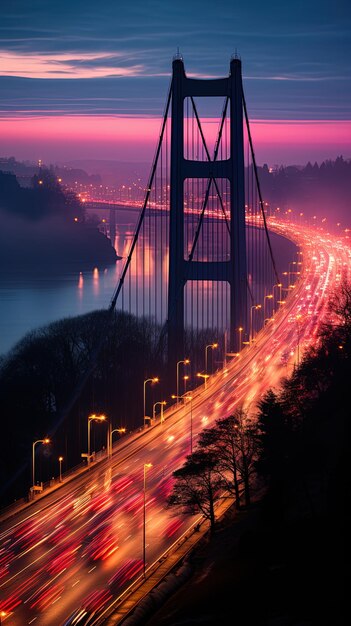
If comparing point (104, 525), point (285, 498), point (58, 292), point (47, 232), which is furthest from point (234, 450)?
point (47, 232)

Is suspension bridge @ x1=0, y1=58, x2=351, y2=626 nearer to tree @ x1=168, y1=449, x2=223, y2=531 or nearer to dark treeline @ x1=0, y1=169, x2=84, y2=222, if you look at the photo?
tree @ x1=168, y1=449, x2=223, y2=531

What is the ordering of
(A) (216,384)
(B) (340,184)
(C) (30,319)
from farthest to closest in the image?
(B) (340,184) → (C) (30,319) → (A) (216,384)

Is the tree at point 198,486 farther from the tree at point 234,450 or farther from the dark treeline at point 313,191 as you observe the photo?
the dark treeline at point 313,191

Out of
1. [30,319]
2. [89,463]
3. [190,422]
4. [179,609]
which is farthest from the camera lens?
[30,319]

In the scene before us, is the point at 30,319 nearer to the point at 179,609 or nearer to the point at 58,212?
the point at 179,609

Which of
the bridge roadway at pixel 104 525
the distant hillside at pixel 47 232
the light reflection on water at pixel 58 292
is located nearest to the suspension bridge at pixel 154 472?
the bridge roadway at pixel 104 525

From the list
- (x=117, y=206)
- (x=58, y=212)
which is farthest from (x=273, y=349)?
(x=58, y=212)

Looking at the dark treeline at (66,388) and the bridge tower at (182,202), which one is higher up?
the bridge tower at (182,202)

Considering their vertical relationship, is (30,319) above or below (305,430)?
below
